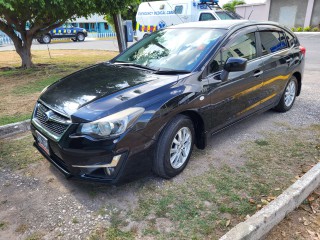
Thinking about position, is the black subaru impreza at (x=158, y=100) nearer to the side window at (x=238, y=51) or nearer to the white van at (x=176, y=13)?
the side window at (x=238, y=51)

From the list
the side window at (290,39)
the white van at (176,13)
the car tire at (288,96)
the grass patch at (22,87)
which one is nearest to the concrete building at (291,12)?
the white van at (176,13)

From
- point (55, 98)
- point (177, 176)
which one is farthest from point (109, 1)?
point (177, 176)

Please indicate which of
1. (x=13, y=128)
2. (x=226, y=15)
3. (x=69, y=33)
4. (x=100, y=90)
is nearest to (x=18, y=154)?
(x=13, y=128)

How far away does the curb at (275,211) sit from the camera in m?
2.34

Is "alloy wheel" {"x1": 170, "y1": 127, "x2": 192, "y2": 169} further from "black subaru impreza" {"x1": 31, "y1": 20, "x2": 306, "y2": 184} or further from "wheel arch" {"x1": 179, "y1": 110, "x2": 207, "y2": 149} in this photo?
"wheel arch" {"x1": 179, "y1": 110, "x2": 207, "y2": 149}

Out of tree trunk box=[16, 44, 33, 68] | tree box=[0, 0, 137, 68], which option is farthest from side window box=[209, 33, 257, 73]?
tree trunk box=[16, 44, 33, 68]

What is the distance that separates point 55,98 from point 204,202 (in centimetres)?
190

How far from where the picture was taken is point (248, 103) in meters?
4.17

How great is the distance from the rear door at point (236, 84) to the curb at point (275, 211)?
46.8 inches

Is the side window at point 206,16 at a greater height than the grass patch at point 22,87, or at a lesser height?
greater

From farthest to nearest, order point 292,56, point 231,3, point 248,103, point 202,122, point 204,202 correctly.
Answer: point 231,3, point 292,56, point 248,103, point 202,122, point 204,202

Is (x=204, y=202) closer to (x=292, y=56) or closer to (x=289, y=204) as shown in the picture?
(x=289, y=204)

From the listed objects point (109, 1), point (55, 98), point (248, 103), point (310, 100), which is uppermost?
point (109, 1)

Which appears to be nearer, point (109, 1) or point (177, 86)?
point (177, 86)
